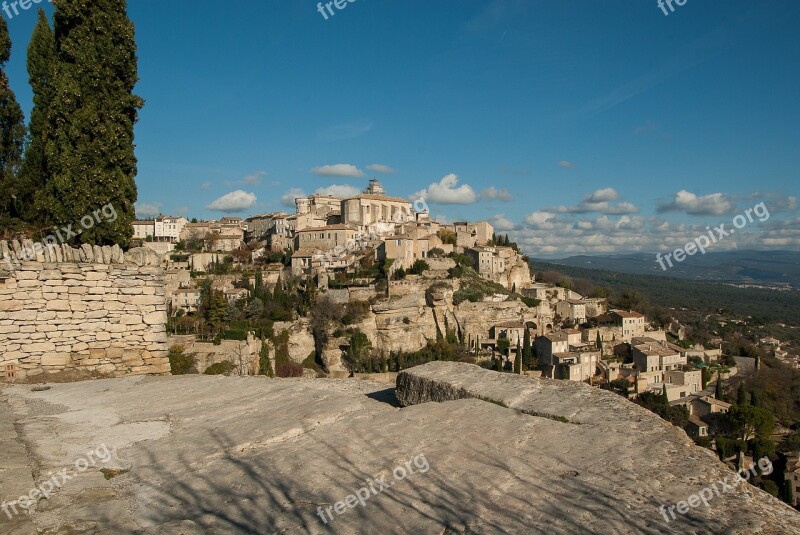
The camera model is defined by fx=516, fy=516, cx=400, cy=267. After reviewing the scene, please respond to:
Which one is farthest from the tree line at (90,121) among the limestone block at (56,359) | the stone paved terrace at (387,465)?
the stone paved terrace at (387,465)

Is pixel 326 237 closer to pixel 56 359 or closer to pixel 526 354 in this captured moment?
pixel 526 354

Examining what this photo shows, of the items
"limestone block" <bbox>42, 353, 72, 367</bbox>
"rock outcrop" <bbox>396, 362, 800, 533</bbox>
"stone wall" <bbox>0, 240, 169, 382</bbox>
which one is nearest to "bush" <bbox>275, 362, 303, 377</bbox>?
"stone wall" <bbox>0, 240, 169, 382</bbox>

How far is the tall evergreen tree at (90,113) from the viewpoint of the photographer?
324 inches

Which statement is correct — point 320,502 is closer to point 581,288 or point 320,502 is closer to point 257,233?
point 257,233

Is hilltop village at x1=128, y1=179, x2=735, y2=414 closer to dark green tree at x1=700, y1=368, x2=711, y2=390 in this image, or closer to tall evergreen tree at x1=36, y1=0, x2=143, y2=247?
dark green tree at x1=700, y1=368, x2=711, y2=390

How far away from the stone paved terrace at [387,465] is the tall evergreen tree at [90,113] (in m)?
4.44

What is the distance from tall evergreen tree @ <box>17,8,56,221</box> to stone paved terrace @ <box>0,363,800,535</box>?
6750 mm

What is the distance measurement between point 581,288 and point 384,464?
8344cm

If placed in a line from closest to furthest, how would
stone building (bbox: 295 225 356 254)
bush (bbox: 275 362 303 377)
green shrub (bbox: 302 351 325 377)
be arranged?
bush (bbox: 275 362 303 377)
green shrub (bbox: 302 351 325 377)
stone building (bbox: 295 225 356 254)

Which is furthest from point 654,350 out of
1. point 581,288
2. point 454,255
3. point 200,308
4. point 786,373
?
point 200,308

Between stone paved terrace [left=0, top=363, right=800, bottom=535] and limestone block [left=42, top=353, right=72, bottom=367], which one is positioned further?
limestone block [left=42, top=353, right=72, bottom=367]

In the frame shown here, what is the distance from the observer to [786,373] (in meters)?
54.6

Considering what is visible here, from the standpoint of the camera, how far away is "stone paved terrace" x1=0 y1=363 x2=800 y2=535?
8.73 feet

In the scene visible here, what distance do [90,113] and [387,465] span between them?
7.98 m
